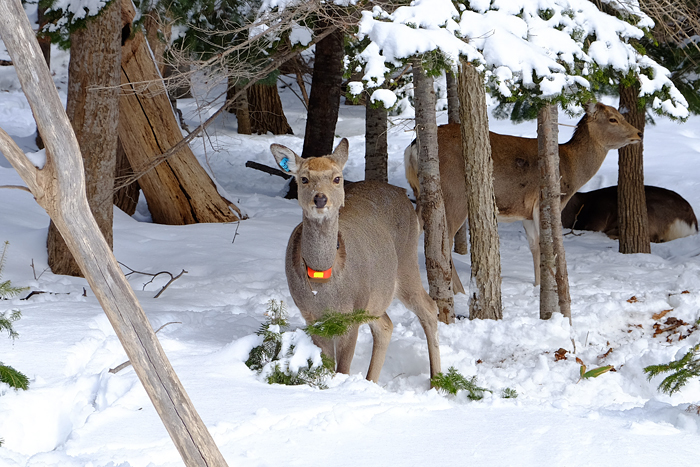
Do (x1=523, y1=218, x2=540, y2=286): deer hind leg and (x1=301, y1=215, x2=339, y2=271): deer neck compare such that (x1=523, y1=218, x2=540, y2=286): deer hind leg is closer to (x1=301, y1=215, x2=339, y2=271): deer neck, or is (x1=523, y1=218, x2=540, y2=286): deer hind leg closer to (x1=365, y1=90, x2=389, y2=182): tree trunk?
(x1=365, y1=90, x2=389, y2=182): tree trunk

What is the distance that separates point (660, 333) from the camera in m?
Answer: 6.00

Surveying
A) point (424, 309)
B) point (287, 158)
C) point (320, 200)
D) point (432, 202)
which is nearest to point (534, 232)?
point (432, 202)

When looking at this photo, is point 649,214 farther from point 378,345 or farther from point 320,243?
point 320,243

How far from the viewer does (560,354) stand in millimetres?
5566

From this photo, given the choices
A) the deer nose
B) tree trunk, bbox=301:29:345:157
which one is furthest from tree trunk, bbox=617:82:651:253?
the deer nose

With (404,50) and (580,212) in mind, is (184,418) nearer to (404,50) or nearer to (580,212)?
(404,50)

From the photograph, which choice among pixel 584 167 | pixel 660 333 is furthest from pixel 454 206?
pixel 660 333

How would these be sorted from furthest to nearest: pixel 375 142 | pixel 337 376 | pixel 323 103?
pixel 323 103
pixel 375 142
pixel 337 376

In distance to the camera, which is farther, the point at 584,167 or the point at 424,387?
the point at 584,167

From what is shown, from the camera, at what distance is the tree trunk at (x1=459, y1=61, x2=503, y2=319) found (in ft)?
20.1

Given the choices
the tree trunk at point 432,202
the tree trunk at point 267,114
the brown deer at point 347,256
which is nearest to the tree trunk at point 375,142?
the tree trunk at point 432,202

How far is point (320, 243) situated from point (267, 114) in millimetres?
12180

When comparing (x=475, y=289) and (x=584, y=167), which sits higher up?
(x=584, y=167)

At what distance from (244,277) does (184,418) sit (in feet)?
16.1
